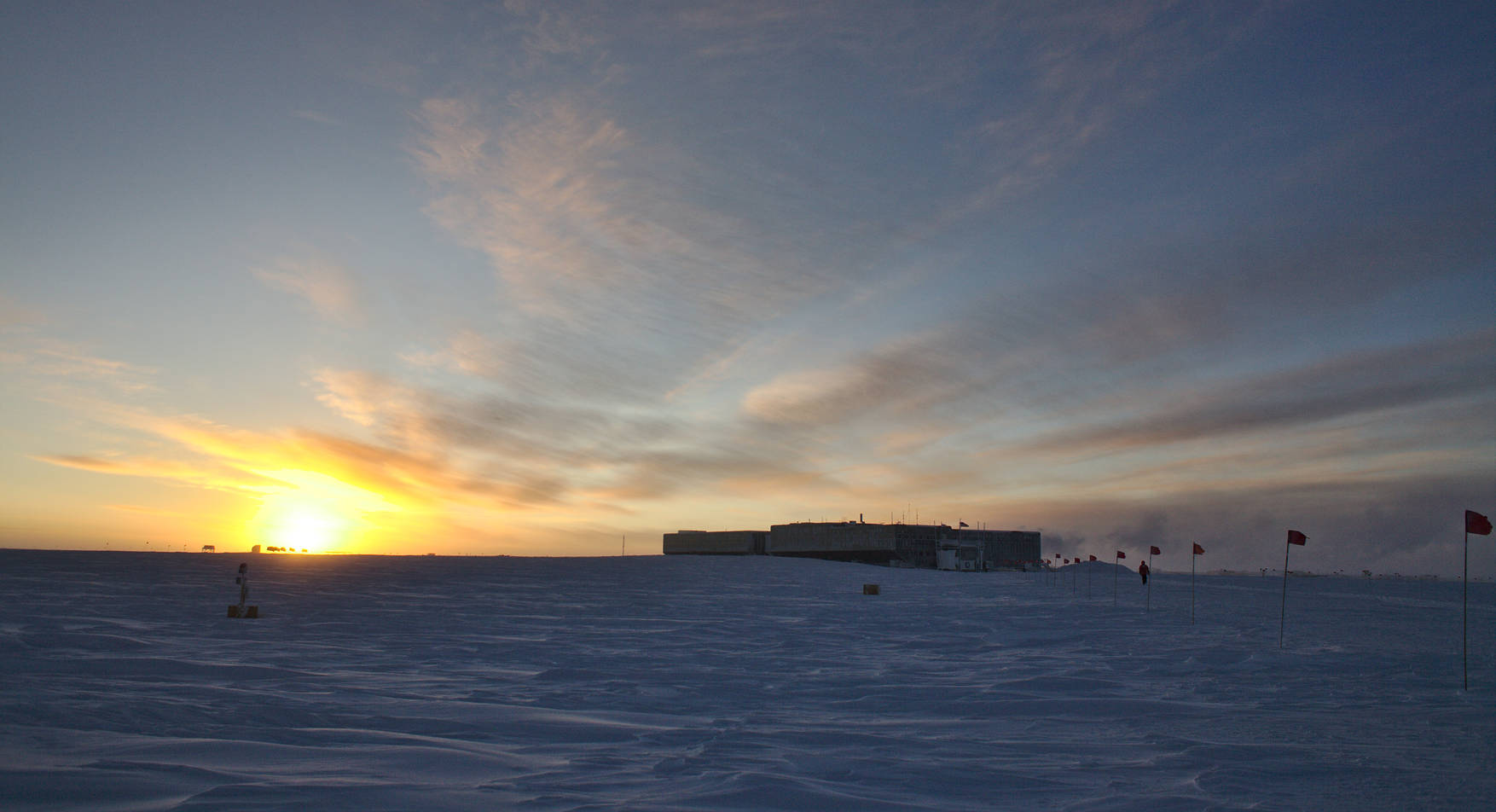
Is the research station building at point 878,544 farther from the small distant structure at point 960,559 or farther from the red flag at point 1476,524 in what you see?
the red flag at point 1476,524

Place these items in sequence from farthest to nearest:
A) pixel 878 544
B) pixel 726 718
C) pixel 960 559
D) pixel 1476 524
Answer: pixel 878 544, pixel 960 559, pixel 1476 524, pixel 726 718

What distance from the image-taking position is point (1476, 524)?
15.9 metres

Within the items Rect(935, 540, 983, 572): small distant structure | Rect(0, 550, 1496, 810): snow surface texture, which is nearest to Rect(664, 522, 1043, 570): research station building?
Rect(935, 540, 983, 572): small distant structure

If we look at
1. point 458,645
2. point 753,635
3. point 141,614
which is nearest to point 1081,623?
point 753,635

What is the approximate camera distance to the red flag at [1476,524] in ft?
51.7

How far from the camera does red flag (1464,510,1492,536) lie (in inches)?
620

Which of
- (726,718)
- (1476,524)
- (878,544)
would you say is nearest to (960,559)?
(878,544)

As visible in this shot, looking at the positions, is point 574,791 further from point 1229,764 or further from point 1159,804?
point 1229,764

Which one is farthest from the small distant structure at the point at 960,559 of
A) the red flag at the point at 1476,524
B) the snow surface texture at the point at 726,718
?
the red flag at the point at 1476,524

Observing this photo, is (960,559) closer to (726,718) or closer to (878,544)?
(878,544)

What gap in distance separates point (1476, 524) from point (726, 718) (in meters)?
13.8

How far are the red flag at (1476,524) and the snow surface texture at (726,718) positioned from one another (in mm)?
2695

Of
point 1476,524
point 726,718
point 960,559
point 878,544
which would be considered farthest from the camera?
point 878,544

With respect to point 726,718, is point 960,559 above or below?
below
